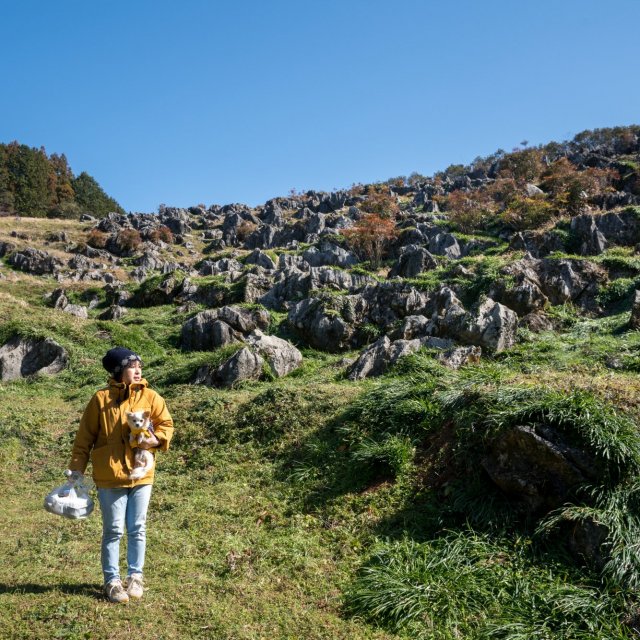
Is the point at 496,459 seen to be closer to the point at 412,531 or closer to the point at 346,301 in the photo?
the point at 412,531

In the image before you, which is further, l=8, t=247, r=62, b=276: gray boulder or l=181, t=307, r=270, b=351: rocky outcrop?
l=8, t=247, r=62, b=276: gray boulder

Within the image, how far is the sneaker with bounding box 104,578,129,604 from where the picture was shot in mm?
4367

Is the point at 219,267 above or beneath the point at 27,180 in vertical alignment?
beneath

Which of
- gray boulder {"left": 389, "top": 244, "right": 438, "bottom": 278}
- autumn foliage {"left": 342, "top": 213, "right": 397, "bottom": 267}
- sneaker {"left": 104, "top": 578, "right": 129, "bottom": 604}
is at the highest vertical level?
autumn foliage {"left": 342, "top": 213, "right": 397, "bottom": 267}

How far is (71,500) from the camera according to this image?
14.1 ft

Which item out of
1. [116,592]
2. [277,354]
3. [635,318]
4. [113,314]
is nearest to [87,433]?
[116,592]

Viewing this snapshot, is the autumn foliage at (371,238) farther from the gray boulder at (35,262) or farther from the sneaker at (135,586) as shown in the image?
the sneaker at (135,586)

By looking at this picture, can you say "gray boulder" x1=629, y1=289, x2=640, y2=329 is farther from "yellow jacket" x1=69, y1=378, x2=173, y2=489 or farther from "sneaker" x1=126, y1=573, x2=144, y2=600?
"sneaker" x1=126, y1=573, x2=144, y2=600

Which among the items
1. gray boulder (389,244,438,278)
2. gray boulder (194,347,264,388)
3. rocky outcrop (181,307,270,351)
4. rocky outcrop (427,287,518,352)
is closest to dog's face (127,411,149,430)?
gray boulder (194,347,264,388)

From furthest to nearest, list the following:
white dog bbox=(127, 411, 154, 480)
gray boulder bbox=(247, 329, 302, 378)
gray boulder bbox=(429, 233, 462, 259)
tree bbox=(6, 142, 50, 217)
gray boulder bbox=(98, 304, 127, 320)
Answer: tree bbox=(6, 142, 50, 217) → gray boulder bbox=(429, 233, 462, 259) → gray boulder bbox=(98, 304, 127, 320) → gray boulder bbox=(247, 329, 302, 378) → white dog bbox=(127, 411, 154, 480)

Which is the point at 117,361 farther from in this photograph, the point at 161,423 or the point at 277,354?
the point at 277,354

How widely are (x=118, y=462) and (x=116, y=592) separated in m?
1.20

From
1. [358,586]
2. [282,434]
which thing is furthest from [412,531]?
[282,434]

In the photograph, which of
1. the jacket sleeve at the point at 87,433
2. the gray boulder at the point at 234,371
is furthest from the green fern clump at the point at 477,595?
the gray boulder at the point at 234,371
